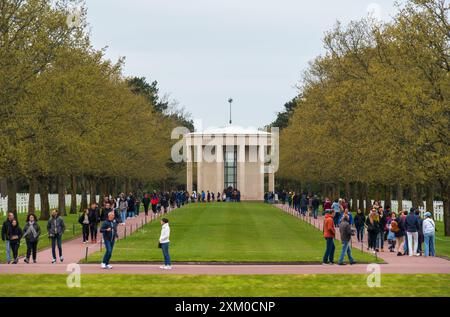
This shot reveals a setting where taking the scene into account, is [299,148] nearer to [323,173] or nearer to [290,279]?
[323,173]

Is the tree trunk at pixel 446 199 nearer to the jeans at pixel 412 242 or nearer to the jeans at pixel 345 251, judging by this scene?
the jeans at pixel 412 242

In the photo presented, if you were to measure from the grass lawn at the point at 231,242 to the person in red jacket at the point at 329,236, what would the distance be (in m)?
0.78

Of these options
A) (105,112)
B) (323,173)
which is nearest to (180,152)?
(323,173)

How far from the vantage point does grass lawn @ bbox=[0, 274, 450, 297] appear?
69.7 feet

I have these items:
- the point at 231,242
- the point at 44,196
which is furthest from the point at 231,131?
the point at 231,242

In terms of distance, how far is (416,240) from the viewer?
32.7 m

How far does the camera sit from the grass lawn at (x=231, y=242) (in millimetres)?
30547

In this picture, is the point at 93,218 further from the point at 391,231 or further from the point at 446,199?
the point at 446,199

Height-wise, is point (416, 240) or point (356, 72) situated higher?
point (356, 72)

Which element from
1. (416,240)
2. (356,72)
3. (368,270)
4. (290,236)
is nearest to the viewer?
(368,270)

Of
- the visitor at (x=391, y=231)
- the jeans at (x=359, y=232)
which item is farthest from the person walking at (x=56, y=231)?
the jeans at (x=359, y=232)

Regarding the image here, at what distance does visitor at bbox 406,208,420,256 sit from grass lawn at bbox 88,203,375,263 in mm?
1680

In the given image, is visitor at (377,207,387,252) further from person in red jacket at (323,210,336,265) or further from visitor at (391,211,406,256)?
person in red jacket at (323,210,336,265)

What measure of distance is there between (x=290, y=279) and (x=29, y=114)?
19905 mm
